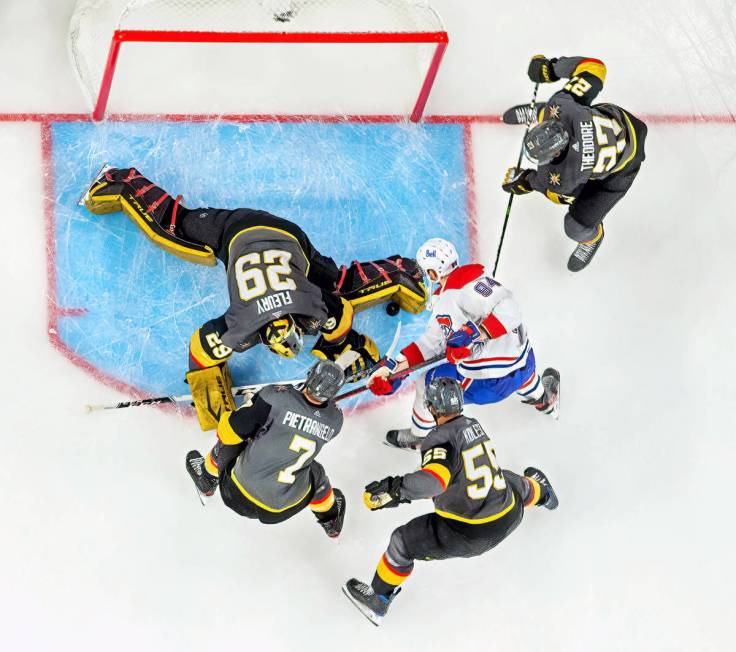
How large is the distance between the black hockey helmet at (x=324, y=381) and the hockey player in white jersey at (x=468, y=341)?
0.64m

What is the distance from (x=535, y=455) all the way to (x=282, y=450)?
1710 mm

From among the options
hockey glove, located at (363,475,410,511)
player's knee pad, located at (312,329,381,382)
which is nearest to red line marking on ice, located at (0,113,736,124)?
player's knee pad, located at (312,329,381,382)

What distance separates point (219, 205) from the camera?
5551 millimetres

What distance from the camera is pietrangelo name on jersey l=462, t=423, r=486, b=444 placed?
441 cm

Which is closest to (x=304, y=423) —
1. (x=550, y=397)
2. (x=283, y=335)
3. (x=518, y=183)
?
(x=283, y=335)

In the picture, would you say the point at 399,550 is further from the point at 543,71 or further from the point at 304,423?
the point at 543,71

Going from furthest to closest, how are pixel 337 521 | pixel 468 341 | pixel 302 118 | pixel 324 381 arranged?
pixel 302 118 → pixel 337 521 → pixel 468 341 → pixel 324 381

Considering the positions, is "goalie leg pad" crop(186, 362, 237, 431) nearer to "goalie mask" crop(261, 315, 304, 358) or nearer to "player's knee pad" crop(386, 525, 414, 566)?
"goalie mask" crop(261, 315, 304, 358)

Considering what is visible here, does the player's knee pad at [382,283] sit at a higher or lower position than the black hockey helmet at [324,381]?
lower

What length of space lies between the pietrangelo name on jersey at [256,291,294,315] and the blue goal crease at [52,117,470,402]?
2.96 ft

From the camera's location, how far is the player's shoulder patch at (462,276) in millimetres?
4812

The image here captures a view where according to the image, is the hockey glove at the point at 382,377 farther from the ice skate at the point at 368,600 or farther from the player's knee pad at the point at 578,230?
the player's knee pad at the point at 578,230

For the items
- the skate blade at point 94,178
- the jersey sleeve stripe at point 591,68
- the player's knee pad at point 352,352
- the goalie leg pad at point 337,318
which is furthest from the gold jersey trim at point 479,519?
the skate blade at point 94,178

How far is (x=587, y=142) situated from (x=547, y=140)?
26cm
